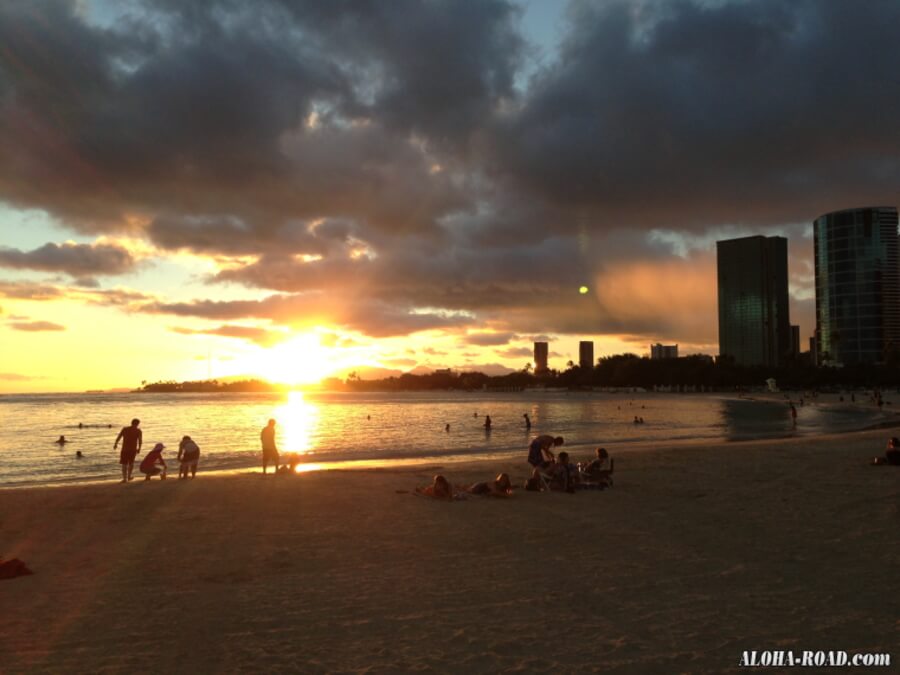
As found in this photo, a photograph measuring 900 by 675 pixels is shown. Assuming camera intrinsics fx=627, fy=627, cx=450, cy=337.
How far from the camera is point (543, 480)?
1714cm

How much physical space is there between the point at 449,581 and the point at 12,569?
6.58 meters

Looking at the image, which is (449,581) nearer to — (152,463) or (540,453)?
(540,453)

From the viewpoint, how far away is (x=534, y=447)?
17547mm

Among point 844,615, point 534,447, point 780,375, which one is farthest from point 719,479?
point 780,375

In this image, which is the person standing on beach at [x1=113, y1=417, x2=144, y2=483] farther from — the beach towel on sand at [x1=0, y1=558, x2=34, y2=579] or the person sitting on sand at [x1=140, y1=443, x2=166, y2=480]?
the beach towel on sand at [x1=0, y1=558, x2=34, y2=579]

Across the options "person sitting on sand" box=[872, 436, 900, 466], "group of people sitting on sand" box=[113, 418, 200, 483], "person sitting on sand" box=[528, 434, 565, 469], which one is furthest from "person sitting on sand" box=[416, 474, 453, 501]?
"person sitting on sand" box=[872, 436, 900, 466]

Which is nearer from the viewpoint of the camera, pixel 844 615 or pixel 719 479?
pixel 844 615

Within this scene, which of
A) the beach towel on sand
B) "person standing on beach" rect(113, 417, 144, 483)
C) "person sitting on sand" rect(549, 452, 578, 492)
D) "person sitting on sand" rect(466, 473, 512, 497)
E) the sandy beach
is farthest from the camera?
"person standing on beach" rect(113, 417, 144, 483)

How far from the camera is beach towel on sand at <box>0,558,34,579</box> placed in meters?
9.32

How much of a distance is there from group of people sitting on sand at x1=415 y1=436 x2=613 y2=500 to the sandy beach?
0.53 m

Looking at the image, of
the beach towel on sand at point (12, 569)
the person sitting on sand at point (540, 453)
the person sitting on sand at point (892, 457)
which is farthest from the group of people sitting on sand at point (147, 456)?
the person sitting on sand at point (892, 457)

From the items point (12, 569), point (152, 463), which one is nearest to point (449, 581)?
point (12, 569)

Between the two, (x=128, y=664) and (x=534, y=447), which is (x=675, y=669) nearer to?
(x=128, y=664)

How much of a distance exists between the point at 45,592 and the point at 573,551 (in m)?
7.91
